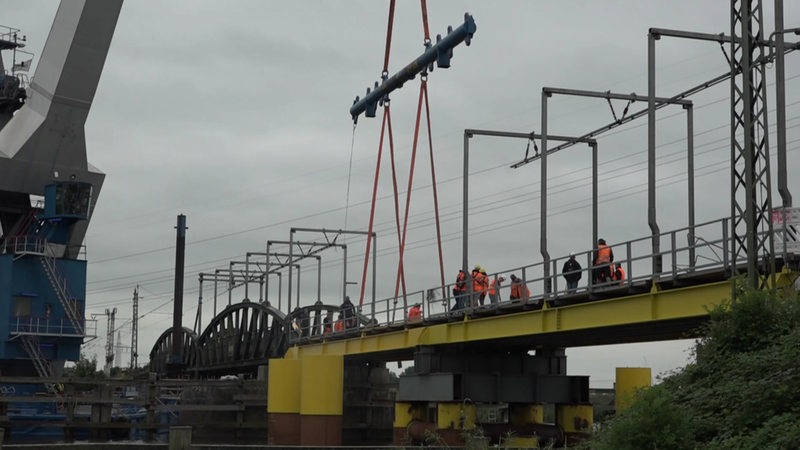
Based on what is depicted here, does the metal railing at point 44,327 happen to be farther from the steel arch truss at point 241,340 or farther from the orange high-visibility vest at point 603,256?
the orange high-visibility vest at point 603,256

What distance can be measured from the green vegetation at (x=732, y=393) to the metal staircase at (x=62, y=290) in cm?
4548

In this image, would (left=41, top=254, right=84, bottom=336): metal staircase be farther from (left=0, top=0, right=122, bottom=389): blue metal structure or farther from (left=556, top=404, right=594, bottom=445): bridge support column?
(left=556, top=404, right=594, bottom=445): bridge support column

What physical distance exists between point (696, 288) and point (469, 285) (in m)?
12.7

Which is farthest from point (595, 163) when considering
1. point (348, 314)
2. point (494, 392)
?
point (348, 314)

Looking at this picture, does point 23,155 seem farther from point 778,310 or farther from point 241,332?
point 778,310

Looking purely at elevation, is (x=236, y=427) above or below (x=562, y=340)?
below

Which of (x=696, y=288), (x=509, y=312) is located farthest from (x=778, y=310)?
(x=509, y=312)

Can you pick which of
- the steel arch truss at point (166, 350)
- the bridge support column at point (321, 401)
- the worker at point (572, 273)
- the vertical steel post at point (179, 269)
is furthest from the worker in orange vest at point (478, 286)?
the steel arch truss at point (166, 350)

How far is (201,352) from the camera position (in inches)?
3457

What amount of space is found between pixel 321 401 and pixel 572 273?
18.8 m

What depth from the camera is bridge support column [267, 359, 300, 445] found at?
49.9 metres

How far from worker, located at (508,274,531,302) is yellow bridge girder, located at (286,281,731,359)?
1.68 ft

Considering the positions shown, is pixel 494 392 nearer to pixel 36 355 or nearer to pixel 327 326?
pixel 327 326

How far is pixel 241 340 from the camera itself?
76.5 metres
